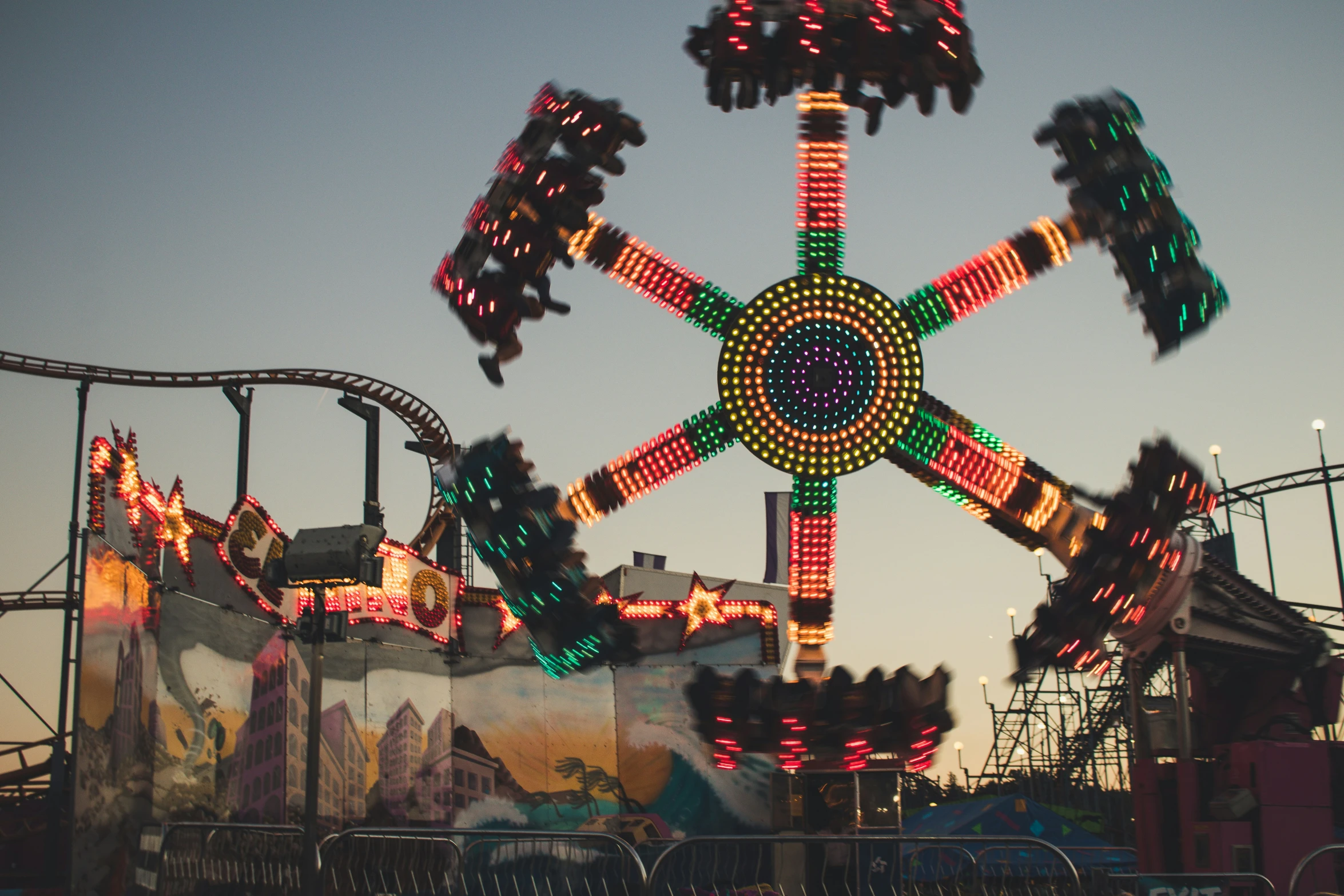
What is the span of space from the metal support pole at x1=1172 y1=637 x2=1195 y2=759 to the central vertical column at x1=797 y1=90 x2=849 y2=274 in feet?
22.2

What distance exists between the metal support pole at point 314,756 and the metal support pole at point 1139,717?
973cm

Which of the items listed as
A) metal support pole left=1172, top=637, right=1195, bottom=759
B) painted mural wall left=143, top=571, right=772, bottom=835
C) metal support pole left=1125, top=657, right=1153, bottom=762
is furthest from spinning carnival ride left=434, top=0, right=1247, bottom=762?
painted mural wall left=143, top=571, right=772, bottom=835

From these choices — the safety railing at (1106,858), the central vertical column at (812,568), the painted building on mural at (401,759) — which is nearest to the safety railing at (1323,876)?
the safety railing at (1106,858)

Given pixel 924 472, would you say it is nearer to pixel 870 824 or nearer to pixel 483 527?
pixel 483 527

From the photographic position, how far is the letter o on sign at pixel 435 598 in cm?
2477

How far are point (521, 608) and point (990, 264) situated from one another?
5254 mm

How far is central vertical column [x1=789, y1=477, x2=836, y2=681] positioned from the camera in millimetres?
11195

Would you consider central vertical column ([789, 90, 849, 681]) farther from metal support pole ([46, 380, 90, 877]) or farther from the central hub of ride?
metal support pole ([46, 380, 90, 877])

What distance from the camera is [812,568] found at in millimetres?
11297

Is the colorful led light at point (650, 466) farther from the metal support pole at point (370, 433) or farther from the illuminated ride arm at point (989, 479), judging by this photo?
the metal support pole at point (370, 433)

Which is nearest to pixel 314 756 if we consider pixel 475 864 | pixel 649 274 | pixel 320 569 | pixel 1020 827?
pixel 320 569

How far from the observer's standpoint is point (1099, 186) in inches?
437

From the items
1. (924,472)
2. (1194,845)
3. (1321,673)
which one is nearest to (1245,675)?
(1321,673)

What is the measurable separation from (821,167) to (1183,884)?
7050mm
